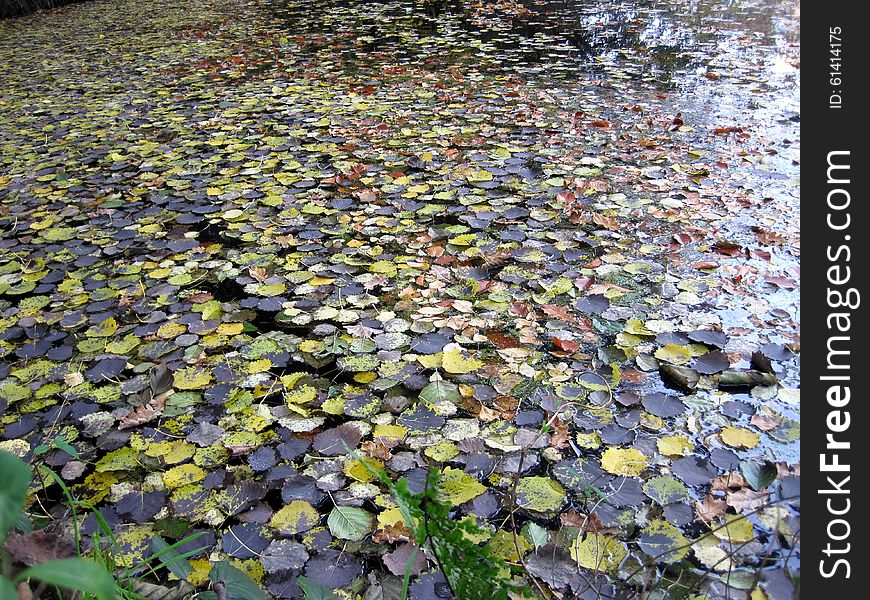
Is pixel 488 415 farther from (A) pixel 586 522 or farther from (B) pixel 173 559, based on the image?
(B) pixel 173 559

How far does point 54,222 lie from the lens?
9.39 feet

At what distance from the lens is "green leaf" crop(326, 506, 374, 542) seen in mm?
1360

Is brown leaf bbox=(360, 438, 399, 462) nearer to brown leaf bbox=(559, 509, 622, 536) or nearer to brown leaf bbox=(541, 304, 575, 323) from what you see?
brown leaf bbox=(559, 509, 622, 536)

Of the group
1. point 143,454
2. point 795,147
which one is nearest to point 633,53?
point 795,147

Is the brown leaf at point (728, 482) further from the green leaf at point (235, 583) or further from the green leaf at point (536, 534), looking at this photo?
the green leaf at point (235, 583)

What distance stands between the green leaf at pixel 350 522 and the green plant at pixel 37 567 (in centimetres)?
87

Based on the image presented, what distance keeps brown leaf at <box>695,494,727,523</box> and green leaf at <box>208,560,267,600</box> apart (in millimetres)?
945

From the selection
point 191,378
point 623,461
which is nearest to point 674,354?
point 623,461

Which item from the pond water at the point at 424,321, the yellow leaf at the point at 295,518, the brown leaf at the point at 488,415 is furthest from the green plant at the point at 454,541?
the brown leaf at the point at 488,415

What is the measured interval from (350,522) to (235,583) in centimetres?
38

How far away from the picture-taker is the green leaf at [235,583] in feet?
3.34

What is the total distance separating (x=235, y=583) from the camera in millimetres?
1036

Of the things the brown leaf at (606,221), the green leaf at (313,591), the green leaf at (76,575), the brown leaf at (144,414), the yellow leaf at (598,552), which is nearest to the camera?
the green leaf at (76,575)

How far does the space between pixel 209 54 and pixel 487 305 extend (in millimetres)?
4971
